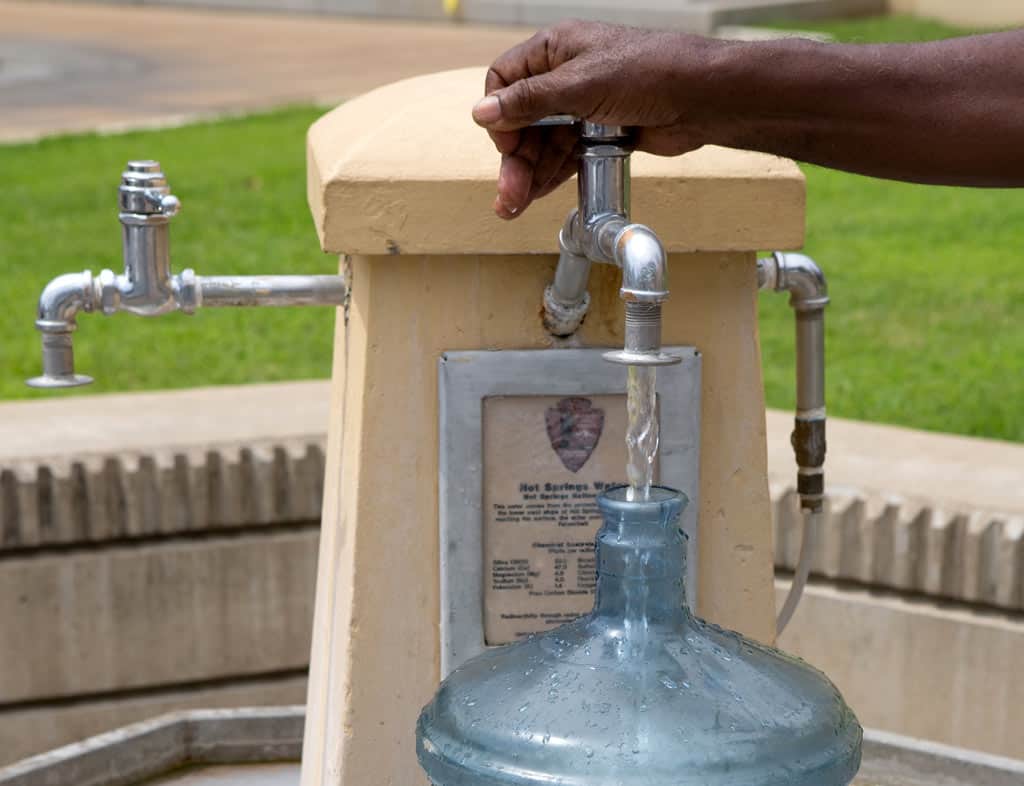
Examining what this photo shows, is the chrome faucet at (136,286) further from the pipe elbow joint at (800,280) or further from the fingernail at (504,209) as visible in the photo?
the pipe elbow joint at (800,280)

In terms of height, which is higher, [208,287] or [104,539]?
[208,287]

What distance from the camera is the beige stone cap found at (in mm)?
2131

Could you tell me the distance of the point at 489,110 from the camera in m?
1.72

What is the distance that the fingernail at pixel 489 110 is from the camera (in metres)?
1.71

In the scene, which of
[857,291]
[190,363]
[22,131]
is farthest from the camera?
[22,131]

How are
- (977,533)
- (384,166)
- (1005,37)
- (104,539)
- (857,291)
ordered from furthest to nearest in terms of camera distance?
(857,291), (104,539), (977,533), (384,166), (1005,37)

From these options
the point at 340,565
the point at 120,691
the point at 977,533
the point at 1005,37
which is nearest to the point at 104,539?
the point at 120,691

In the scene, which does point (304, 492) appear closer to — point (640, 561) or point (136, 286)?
point (136, 286)

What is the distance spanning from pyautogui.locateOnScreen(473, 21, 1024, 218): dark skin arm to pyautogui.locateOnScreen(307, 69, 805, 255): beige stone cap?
41 cm

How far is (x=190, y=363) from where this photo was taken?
5742mm

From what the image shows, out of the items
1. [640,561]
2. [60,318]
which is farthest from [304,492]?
[640,561]

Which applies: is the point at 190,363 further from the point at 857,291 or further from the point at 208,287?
the point at 208,287

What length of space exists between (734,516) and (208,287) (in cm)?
73

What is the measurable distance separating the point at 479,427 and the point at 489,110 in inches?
22.9
